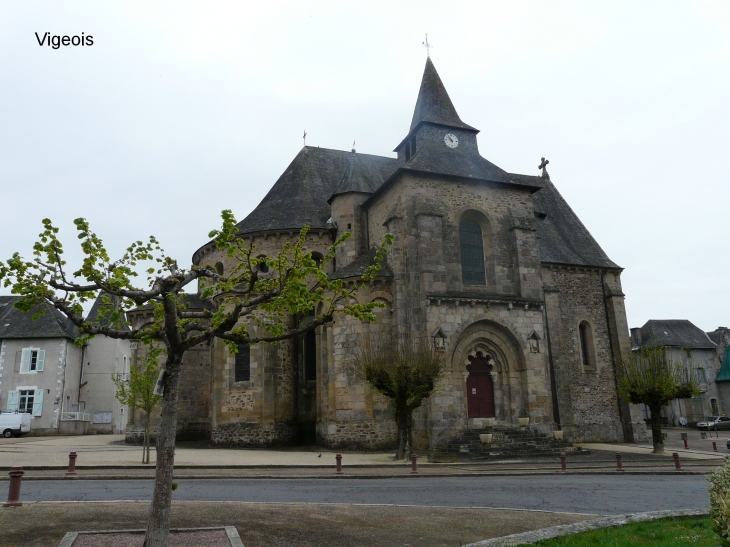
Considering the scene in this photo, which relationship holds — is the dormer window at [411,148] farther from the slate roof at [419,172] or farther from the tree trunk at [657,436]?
the tree trunk at [657,436]

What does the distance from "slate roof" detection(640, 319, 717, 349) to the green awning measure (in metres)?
1.22

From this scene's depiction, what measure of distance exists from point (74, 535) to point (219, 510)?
2.69 m

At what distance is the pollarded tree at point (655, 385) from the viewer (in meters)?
22.2

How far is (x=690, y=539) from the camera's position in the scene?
6832 millimetres

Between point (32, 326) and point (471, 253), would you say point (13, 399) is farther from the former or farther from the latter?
point (471, 253)

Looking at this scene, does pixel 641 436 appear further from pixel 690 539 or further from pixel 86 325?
pixel 86 325

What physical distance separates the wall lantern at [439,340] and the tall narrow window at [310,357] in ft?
22.6

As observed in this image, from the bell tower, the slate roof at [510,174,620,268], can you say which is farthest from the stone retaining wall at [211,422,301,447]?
the slate roof at [510,174,620,268]

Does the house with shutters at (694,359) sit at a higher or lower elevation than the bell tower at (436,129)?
lower

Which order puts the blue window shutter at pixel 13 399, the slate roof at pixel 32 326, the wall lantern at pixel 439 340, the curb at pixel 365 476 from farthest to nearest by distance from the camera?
the slate roof at pixel 32 326
the blue window shutter at pixel 13 399
the wall lantern at pixel 439 340
the curb at pixel 365 476

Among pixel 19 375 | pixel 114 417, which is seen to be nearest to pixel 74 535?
pixel 19 375

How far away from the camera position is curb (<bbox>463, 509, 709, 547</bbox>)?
6.73m

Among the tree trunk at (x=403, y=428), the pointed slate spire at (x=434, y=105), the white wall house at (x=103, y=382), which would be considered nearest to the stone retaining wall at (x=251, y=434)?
the tree trunk at (x=403, y=428)

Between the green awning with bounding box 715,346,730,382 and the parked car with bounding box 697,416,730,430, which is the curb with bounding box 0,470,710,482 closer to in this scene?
the parked car with bounding box 697,416,730,430
